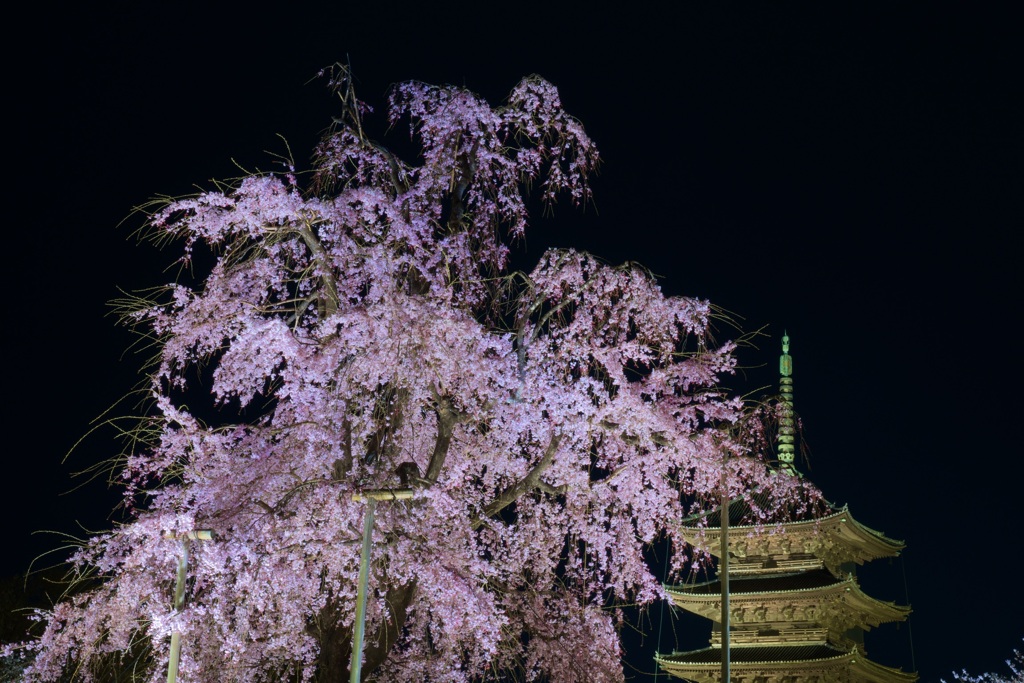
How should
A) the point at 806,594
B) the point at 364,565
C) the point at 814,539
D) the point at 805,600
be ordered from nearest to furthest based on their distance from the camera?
the point at 364,565 → the point at 806,594 → the point at 805,600 → the point at 814,539

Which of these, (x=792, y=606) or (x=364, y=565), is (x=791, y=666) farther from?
(x=364, y=565)

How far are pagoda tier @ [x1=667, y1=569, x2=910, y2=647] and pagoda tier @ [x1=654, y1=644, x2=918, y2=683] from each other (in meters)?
0.53

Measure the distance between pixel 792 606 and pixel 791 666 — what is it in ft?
6.51

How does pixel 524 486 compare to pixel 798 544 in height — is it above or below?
below

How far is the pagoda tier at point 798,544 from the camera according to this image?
30.1 m

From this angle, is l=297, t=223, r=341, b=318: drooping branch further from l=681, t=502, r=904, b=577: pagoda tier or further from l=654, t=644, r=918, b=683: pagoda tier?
l=681, t=502, r=904, b=577: pagoda tier

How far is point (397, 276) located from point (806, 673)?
2010cm

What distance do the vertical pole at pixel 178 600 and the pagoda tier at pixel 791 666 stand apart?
18.3 meters

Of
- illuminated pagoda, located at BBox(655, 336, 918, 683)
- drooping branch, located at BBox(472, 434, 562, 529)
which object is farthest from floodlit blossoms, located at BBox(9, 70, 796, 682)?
illuminated pagoda, located at BBox(655, 336, 918, 683)

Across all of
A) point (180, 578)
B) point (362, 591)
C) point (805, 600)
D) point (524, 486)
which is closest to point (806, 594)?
point (805, 600)

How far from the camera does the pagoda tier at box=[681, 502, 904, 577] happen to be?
30062 mm

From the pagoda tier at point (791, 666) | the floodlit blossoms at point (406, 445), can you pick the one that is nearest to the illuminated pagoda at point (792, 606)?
the pagoda tier at point (791, 666)

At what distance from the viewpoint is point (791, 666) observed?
2853 centimetres

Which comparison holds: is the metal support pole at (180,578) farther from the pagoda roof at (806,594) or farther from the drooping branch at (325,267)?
the pagoda roof at (806,594)
